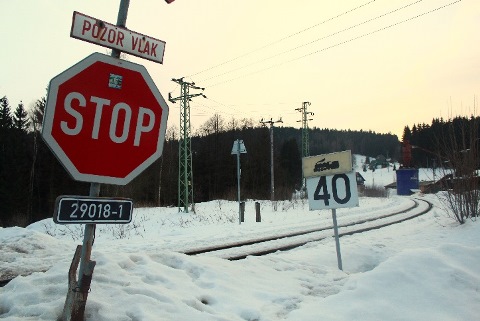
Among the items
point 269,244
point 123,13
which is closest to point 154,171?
point 269,244

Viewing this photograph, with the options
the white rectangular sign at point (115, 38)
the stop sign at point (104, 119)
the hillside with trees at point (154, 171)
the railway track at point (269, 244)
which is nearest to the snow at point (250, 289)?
the stop sign at point (104, 119)

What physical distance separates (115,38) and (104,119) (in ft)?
1.96

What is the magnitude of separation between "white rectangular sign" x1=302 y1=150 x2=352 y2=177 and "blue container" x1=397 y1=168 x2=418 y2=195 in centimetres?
6328

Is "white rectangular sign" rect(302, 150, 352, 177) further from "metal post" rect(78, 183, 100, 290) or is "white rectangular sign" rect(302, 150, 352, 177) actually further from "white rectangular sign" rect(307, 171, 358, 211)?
"metal post" rect(78, 183, 100, 290)

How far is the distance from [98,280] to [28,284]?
0.69 meters

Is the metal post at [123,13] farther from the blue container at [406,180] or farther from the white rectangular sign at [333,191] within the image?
the blue container at [406,180]

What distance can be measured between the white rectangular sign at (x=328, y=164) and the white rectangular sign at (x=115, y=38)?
3.98 m

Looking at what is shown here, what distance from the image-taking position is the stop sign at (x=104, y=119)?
2277 mm

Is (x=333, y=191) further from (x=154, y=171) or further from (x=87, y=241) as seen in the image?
(x=154, y=171)

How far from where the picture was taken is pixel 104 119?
8.14ft

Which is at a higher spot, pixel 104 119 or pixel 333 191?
pixel 104 119

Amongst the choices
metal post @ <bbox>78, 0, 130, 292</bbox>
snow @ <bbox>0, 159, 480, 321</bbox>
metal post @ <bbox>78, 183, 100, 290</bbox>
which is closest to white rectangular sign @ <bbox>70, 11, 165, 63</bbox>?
metal post @ <bbox>78, 0, 130, 292</bbox>

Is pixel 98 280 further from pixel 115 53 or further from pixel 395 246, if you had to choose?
pixel 395 246

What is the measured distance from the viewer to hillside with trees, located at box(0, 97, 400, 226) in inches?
1423
